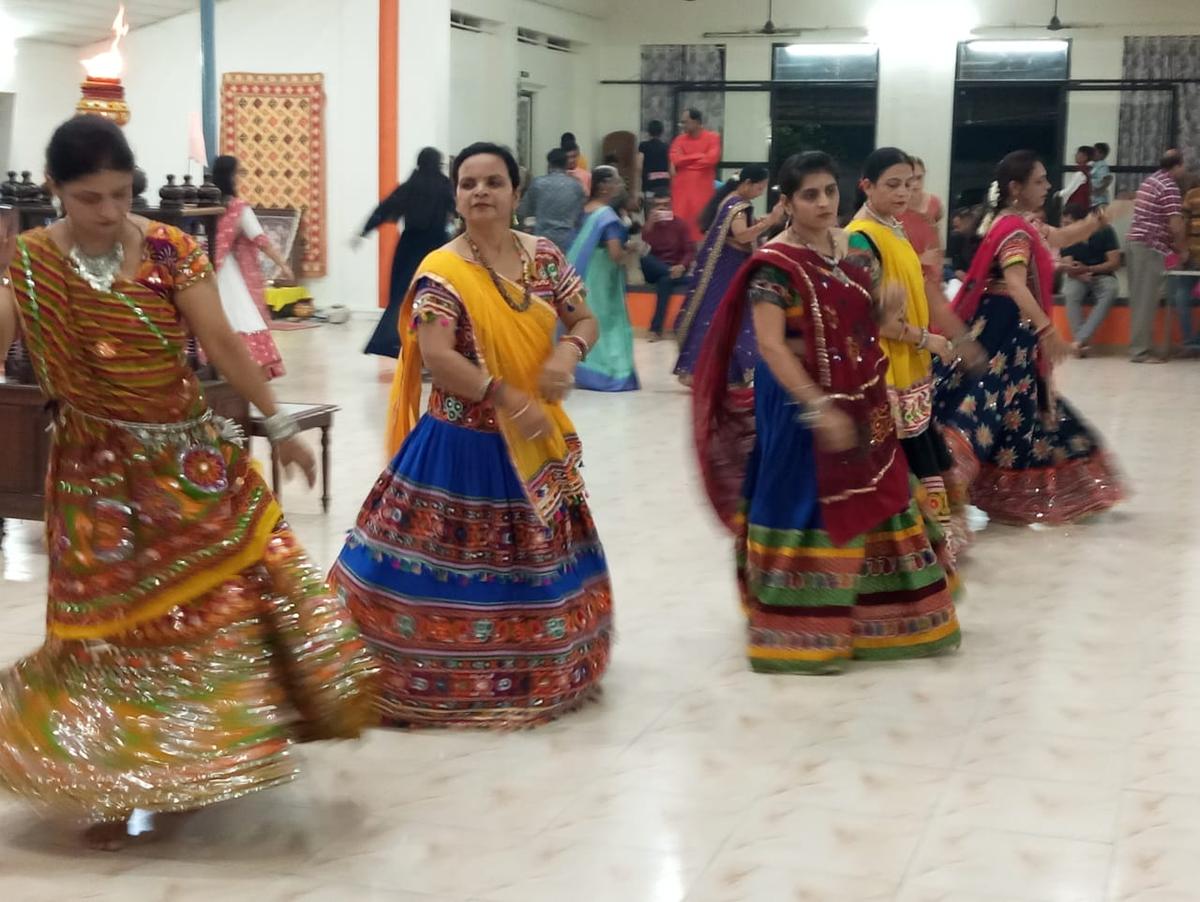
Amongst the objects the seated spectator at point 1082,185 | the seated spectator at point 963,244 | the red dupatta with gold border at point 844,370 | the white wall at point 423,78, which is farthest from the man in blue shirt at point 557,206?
the red dupatta with gold border at point 844,370

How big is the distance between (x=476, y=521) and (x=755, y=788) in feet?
2.75

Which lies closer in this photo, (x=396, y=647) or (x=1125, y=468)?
(x=396, y=647)

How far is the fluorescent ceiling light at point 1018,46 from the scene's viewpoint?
15258 millimetres

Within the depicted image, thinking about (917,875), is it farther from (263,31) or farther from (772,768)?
(263,31)

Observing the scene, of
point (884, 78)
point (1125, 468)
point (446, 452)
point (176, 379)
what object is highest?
point (884, 78)

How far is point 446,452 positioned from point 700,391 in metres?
0.86

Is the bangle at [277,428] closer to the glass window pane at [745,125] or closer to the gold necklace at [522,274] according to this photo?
the gold necklace at [522,274]

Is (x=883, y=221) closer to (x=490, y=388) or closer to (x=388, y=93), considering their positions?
(x=490, y=388)

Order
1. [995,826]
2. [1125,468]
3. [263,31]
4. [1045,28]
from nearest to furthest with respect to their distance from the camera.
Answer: [995,826]
[1125,468]
[263,31]
[1045,28]

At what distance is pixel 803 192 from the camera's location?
388cm

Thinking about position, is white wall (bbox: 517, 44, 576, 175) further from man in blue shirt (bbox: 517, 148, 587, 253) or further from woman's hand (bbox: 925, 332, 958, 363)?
woman's hand (bbox: 925, 332, 958, 363)

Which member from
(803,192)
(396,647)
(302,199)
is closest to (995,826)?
(396,647)

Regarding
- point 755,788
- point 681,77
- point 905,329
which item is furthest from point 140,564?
point 681,77

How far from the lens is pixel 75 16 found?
12930 millimetres
